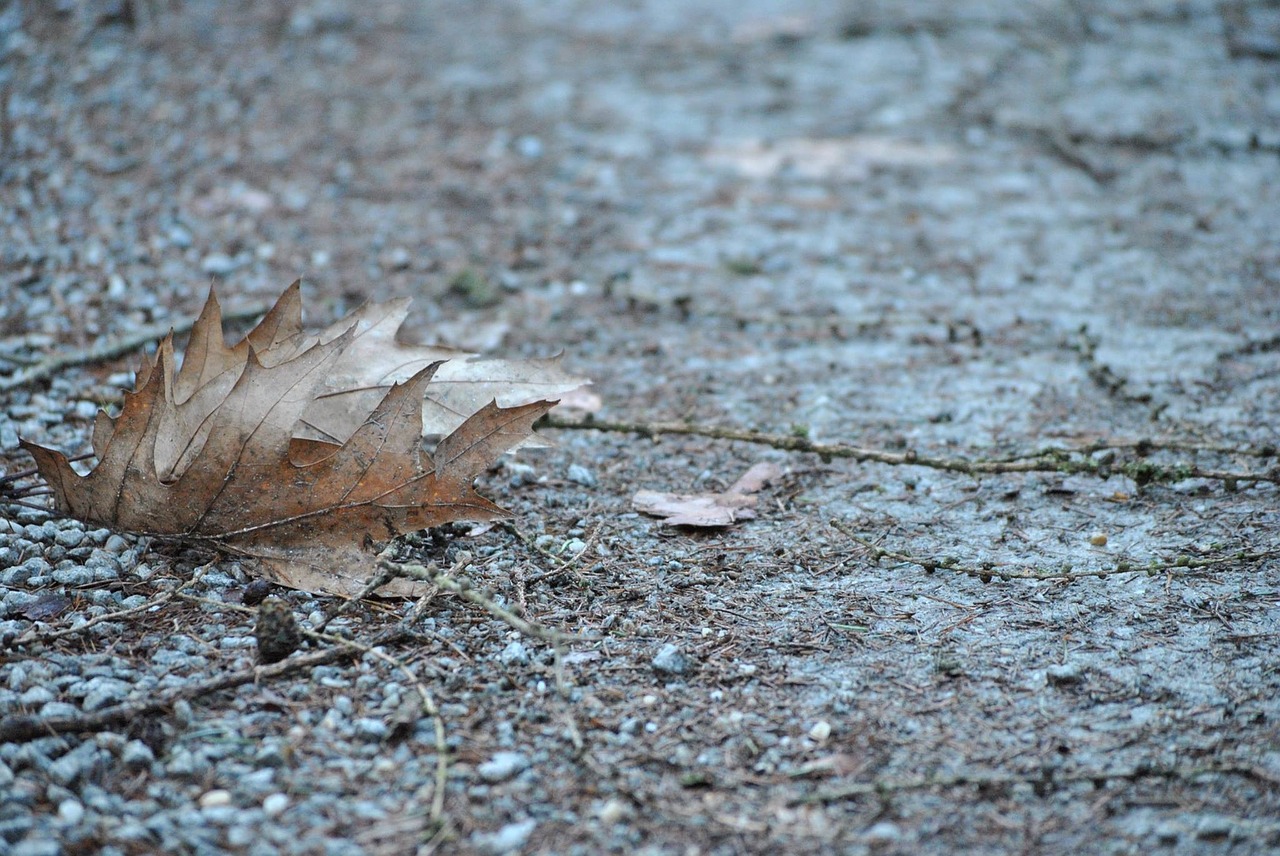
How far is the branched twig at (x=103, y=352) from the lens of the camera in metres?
2.49

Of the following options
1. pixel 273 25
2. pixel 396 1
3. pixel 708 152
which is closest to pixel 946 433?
pixel 708 152

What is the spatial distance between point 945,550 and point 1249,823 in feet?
2.51

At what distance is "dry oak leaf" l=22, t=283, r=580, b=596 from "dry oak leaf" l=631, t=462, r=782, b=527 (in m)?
0.43

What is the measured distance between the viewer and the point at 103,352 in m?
2.66

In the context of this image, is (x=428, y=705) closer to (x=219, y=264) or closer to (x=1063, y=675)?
(x=1063, y=675)

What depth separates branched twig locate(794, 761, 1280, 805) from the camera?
1431 millimetres

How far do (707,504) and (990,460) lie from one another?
66 centimetres

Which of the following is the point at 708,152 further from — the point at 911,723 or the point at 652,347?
the point at 911,723

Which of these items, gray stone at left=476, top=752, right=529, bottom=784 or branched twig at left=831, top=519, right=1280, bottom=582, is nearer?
gray stone at left=476, top=752, right=529, bottom=784

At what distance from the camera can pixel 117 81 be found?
14.1 ft

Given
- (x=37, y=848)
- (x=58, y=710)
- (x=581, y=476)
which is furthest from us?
(x=581, y=476)

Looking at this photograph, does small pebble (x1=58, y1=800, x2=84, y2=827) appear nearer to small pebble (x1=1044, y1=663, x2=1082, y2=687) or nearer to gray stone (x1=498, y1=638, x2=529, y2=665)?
gray stone (x1=498, y1=638, x2=529, y2=665)

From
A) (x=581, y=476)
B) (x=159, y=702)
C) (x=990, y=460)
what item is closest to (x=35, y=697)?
(x=159, y=702)

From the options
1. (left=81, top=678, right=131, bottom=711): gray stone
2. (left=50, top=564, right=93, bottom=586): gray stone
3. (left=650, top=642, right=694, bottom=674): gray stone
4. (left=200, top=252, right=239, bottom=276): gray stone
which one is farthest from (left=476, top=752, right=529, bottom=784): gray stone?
(left=200, top=252, right=239, bottom=276): gray stone
